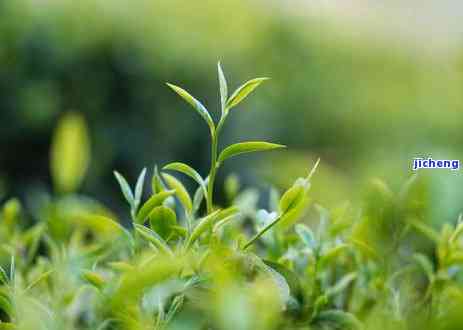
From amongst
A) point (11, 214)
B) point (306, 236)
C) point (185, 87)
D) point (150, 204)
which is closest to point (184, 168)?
point (150, 204)

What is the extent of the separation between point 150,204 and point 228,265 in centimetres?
11

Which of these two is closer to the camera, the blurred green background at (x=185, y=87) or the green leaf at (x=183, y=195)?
the green leaf at (x=183, y=195)

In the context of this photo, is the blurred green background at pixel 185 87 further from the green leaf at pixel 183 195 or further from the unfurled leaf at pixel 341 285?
the green leaf at pixel 183 195

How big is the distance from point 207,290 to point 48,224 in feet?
1.35

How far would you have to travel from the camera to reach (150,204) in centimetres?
62

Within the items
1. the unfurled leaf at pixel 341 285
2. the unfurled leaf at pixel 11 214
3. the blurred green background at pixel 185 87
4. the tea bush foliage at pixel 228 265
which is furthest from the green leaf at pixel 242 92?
the blurred green background at pixel 185 87

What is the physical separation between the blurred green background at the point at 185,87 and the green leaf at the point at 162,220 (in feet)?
7.07

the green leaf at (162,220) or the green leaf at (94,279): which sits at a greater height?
the green leaf at (162,220)

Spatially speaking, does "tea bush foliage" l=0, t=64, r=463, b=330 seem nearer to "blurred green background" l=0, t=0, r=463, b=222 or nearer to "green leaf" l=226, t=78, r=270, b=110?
"green leaf" l=226, t=78, r=270, b=110

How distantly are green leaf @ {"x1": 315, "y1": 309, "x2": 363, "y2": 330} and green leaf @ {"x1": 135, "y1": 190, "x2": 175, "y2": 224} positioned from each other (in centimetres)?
18

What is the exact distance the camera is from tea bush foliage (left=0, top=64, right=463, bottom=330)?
1.67 ft

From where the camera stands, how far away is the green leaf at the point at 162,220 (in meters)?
0.63

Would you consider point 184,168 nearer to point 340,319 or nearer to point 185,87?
point 340,319

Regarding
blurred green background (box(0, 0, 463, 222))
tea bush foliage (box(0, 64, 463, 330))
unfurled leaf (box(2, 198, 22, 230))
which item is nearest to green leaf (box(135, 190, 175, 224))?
tea bush foliage (box(0, 64, 463, 330))
